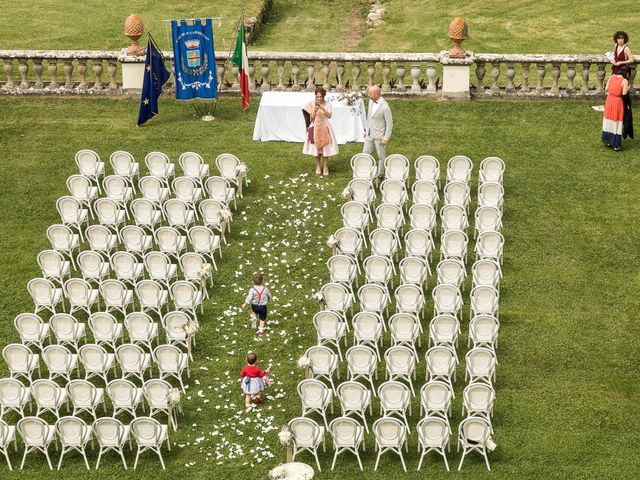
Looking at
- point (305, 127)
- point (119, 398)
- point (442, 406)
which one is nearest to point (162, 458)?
point (119, 398)

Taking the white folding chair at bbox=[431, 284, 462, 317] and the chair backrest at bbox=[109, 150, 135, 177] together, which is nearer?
the white folding chair at bbox=[431, 284, 462, 317]

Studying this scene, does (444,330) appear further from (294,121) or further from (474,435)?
(294,121)

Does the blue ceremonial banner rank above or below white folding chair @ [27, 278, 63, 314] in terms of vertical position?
above

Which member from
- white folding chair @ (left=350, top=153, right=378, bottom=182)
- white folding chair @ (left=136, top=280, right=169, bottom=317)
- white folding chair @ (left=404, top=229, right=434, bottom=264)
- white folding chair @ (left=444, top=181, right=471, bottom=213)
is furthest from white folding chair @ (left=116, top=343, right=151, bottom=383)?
white folding chair @ (left=444, top=181, right=471, bottom=213)

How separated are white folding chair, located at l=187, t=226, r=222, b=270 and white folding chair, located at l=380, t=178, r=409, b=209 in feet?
13.0

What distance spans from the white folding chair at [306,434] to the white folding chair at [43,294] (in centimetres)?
658

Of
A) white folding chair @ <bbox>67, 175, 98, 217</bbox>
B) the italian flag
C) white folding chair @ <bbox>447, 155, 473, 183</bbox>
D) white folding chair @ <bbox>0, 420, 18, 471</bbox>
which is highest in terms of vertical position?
the italian flag

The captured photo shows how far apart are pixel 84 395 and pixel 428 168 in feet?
33.9

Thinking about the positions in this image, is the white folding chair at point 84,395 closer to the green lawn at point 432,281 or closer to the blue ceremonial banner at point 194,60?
the green lawn at point 432,281

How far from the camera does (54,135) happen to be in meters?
35.4

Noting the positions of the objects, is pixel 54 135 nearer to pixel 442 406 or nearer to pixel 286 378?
pixel 286 378

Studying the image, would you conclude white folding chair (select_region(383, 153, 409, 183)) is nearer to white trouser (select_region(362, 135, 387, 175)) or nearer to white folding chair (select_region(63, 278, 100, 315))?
white trouser (select_region(362, 135, 387, 175))

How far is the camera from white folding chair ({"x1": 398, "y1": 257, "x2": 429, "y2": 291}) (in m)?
28.4

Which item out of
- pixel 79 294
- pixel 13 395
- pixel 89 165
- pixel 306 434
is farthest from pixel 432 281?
pixel 13 395
